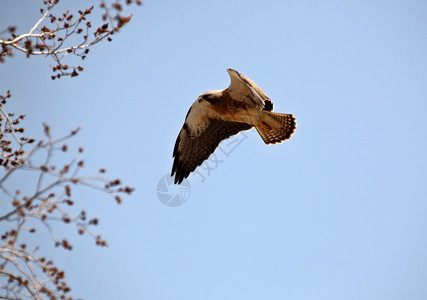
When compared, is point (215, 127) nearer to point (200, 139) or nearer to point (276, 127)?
point (200, 139)

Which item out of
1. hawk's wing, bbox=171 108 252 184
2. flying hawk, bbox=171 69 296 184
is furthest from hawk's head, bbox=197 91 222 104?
hawk's wing, bbox=171 108 252 184

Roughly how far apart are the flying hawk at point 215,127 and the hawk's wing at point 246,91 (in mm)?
122

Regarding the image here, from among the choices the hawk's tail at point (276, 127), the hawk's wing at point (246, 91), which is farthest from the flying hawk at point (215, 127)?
the hawk's wing at point (246, 91)

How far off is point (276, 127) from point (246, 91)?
1.21 m

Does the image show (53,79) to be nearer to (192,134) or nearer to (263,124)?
(192,134)

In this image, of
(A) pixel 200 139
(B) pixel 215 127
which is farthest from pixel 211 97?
(A) pixel 200 139

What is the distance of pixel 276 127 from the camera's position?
858 cm

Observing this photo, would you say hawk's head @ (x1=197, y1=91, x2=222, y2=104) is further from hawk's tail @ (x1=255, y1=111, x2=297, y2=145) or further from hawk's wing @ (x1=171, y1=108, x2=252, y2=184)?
hawk's tail @ (x1=255, y1=111, x2=297, y2=145)

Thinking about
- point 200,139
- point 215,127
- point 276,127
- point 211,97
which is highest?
point 211,97

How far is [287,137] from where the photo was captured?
8.56 m

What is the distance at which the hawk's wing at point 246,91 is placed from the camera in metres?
7.21

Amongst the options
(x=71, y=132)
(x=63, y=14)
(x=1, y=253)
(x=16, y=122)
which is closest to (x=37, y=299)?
(x=1, y=253)

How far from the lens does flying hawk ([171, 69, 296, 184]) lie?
26.6 feet

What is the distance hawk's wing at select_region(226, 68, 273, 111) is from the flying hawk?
122 mm
